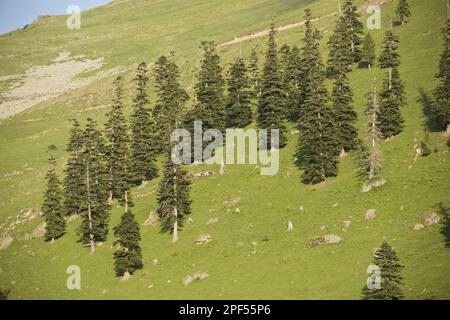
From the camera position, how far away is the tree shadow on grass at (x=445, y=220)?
6157cm

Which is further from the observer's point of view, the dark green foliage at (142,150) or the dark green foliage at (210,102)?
the dark green foliage at (210,102)

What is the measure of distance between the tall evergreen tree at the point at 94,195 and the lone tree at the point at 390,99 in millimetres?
42053

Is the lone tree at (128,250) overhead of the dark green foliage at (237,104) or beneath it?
beneath

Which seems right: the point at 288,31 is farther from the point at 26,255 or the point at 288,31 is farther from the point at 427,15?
the point at 26,255

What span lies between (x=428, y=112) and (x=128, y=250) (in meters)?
47.7

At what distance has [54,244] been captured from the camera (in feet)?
300

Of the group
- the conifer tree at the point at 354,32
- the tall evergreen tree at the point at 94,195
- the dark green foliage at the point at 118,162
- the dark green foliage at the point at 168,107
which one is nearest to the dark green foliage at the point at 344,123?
the dark green foliage at the point at 168,107

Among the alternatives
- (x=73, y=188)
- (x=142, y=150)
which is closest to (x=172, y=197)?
(x=142, y=150)

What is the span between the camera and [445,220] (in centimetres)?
6475

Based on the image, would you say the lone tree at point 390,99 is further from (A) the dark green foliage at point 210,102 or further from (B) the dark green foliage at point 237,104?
(A) the dark green foliage at point 210,102

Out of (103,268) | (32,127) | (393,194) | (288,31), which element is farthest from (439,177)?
(32,127)

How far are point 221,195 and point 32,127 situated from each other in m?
87.6

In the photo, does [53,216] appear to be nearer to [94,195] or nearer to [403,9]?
[94,195]

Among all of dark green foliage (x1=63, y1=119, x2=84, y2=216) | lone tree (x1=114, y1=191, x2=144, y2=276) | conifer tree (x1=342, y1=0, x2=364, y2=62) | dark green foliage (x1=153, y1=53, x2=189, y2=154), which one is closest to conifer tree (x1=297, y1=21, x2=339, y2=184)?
dark green foliage (x1=153, y1=53, x2=189, y2=154)
